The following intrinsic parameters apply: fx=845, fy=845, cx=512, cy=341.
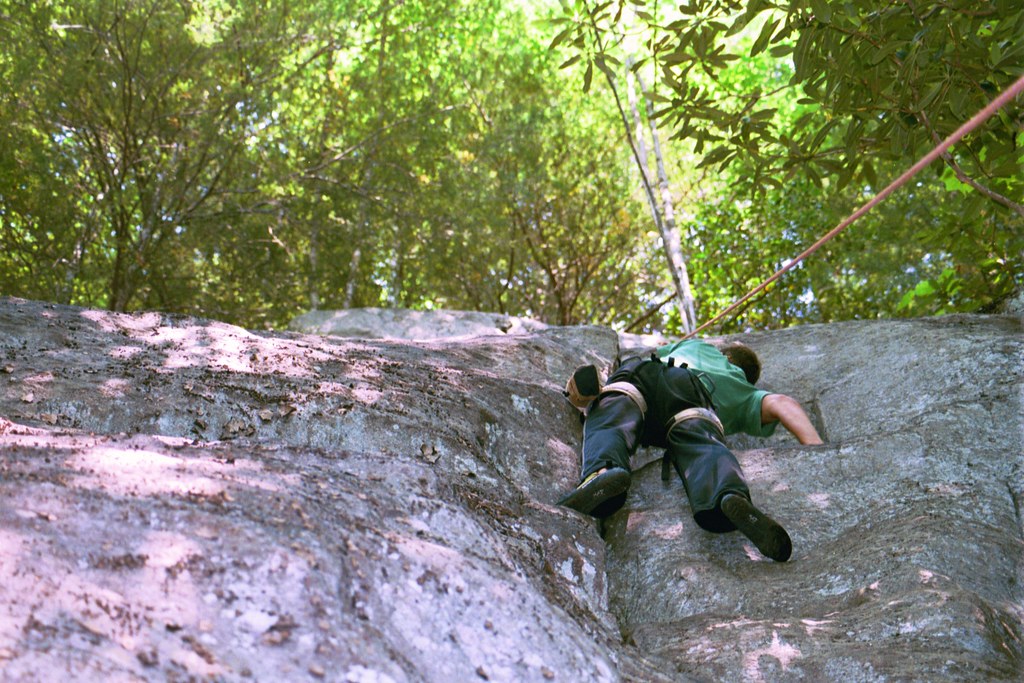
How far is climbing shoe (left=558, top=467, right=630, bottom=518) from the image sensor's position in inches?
144

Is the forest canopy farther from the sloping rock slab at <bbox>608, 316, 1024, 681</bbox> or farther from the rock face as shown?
the rock face

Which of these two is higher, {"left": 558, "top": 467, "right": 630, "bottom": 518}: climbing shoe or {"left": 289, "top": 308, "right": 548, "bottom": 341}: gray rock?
{"left": 289, "top": 308, "right": 548, "bottom": 341}: gray rock

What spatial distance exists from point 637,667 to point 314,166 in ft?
27.9

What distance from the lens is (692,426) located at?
414 cm

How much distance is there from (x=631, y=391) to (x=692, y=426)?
39 centimetres

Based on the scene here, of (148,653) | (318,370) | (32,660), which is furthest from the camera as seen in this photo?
(318,370)

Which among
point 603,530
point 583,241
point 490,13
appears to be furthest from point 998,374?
point 490,13

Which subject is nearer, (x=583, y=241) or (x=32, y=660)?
(x=32, y=660)

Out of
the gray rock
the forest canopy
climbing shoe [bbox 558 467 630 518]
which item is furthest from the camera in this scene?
the gray rock

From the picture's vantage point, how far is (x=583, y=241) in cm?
1197

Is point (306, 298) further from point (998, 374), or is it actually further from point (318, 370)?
point (998, 374)

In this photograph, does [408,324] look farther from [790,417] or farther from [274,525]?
[274,525]

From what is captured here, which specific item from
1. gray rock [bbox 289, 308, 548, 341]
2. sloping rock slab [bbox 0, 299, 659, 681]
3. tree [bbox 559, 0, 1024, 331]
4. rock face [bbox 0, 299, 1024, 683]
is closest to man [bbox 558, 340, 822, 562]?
rock face [bbox 0, 299, 1024, 683]

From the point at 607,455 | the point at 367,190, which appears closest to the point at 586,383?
the point at 607,455
